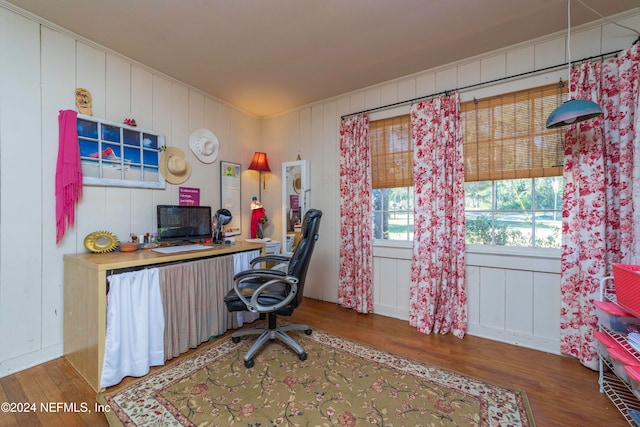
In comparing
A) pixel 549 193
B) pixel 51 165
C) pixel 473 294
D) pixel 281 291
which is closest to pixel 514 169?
pixel 549 193

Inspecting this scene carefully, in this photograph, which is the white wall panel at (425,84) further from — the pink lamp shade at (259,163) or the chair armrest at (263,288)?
the chair armrest at (263,288)

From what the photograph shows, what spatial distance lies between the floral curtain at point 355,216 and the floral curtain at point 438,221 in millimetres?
515

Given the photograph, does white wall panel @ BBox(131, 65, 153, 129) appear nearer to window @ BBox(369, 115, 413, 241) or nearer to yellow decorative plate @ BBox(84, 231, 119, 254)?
yellow decorative plate @ BBox(84, 231, 119, 254)

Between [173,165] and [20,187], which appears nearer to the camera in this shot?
[20,187]

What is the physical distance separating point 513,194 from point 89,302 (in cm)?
344

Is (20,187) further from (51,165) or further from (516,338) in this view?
(516,338)

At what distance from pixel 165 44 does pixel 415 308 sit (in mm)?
3299

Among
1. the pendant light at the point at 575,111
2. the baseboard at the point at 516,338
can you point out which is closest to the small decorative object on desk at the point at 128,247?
the baseboard at the point at 516,338

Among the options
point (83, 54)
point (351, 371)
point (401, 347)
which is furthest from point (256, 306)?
point (83, 54)

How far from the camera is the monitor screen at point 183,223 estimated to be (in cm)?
236

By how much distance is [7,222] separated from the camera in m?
1.75

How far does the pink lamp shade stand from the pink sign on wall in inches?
32.6

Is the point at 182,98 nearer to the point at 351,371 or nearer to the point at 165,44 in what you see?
the point at 165,44

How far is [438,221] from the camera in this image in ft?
7.86
